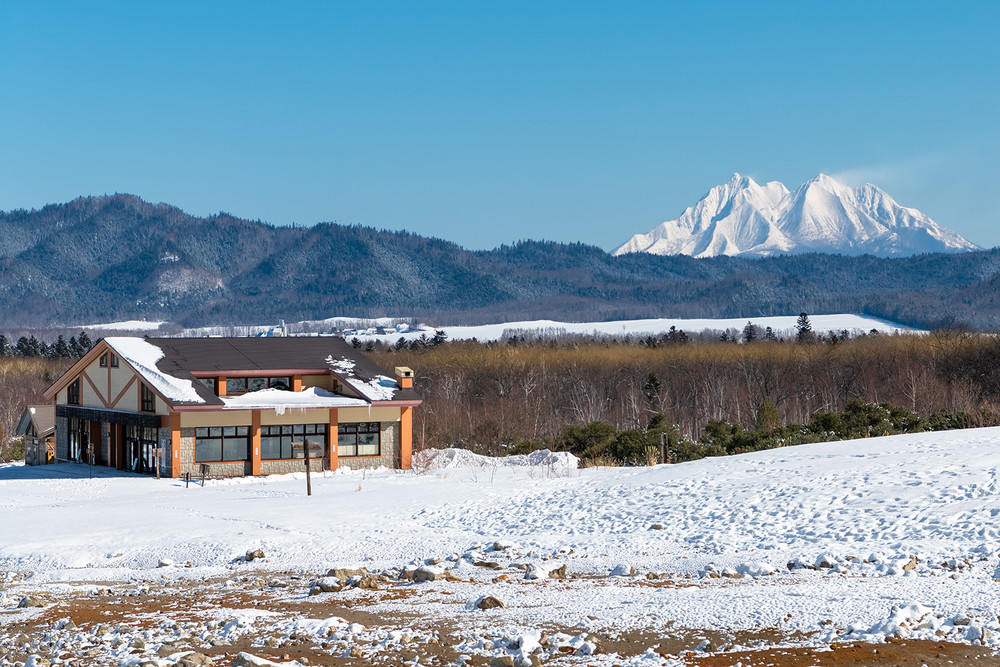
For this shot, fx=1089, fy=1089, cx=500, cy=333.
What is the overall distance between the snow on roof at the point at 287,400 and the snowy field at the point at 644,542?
1540 cm

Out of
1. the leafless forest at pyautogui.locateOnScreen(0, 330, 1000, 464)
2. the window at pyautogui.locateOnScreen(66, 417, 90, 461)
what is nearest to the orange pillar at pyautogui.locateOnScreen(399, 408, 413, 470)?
the leafless forest at pyautogui.locateOnScreen(0, 330, 1000, 464)

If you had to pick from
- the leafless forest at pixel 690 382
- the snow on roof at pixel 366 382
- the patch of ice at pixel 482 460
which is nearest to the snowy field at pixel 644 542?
the patch of ice at pixel 482 460

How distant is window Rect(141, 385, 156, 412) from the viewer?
45.4 metres

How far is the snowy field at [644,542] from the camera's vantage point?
45.8ft

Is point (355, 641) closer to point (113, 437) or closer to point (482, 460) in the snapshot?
point (482, 460)

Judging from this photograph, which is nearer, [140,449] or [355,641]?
[355,641]

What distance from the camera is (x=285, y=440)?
4653 centimetres

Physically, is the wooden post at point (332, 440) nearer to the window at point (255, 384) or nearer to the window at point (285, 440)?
the window at point (285, 440)

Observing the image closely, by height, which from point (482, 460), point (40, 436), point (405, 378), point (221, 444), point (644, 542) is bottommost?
point (482, 460)

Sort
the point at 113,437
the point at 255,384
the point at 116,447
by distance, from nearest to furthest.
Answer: the point at 255,384, the point at 116,447, the point at 113,437

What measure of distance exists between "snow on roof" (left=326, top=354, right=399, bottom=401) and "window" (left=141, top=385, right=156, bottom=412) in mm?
8000

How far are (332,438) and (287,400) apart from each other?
2.53 m

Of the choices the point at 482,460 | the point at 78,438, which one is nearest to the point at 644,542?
the point at 482,460

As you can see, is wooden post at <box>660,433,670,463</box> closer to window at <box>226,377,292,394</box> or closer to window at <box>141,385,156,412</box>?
window at <box>226,377,292,394</box>
